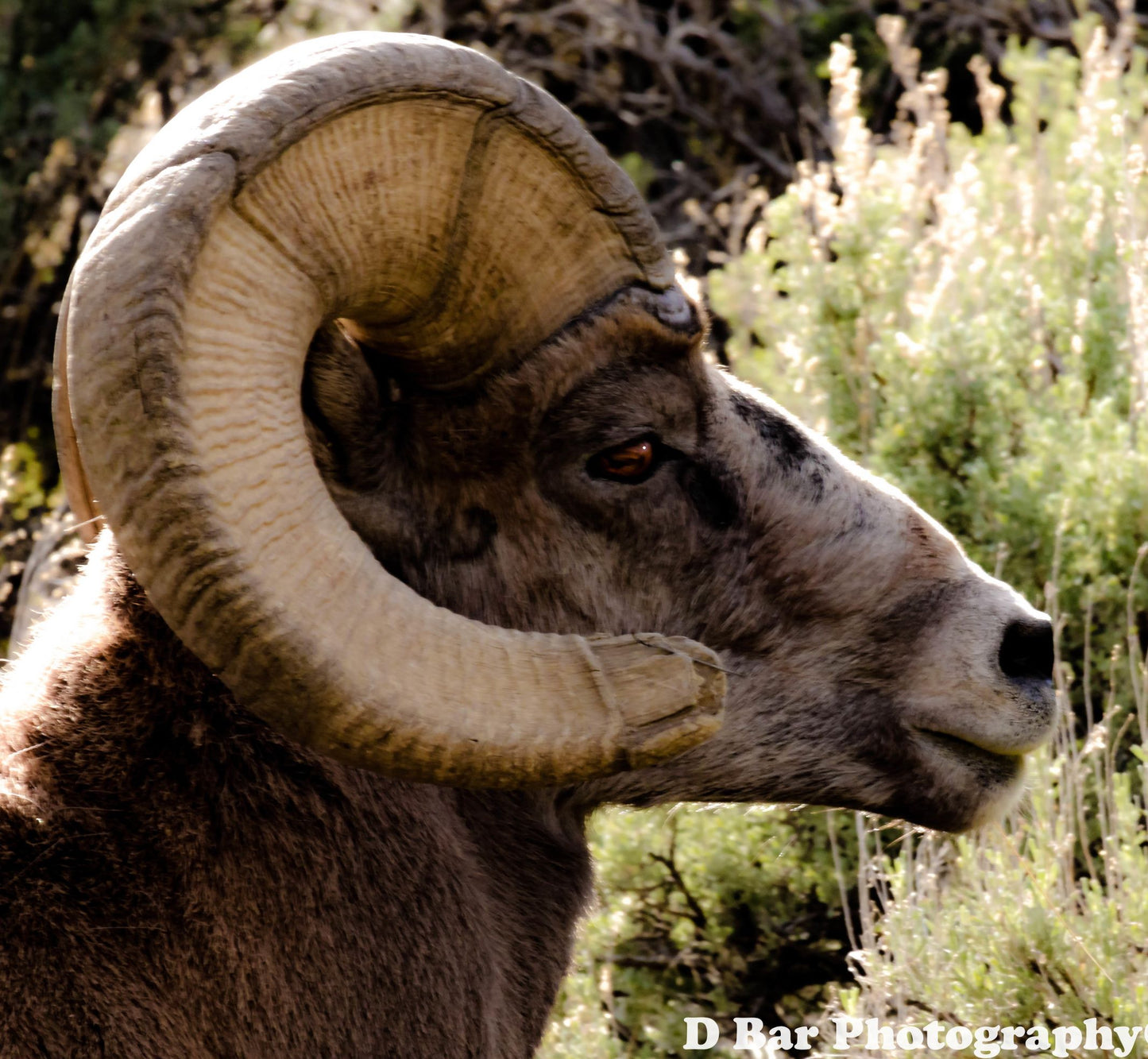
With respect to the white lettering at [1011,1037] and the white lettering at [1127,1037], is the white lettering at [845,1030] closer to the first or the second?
the white lettering at [1011,1037]

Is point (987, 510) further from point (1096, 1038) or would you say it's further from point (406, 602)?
point (406, 602)

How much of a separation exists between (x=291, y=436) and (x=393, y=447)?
1.62 ft

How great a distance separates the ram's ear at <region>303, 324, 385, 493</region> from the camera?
2717mm

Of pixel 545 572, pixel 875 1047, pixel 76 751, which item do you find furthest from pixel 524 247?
pixel 875 1047

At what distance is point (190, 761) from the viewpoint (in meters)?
2.66

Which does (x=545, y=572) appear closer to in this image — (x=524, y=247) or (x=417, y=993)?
(x=524, y=247)

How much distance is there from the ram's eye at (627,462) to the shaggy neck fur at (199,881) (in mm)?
661

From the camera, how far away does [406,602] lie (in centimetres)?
250

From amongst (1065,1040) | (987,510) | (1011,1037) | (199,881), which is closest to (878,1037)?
(1011,1037)

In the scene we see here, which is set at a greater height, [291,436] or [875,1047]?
[291,436]

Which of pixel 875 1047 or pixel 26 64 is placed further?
pixel 26 64

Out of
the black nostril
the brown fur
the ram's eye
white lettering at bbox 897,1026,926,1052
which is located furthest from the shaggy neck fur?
white lettering at bbox 897,1026,926,1052

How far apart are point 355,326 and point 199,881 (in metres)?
1.00

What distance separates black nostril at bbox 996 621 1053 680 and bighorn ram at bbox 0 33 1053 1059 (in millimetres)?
11
